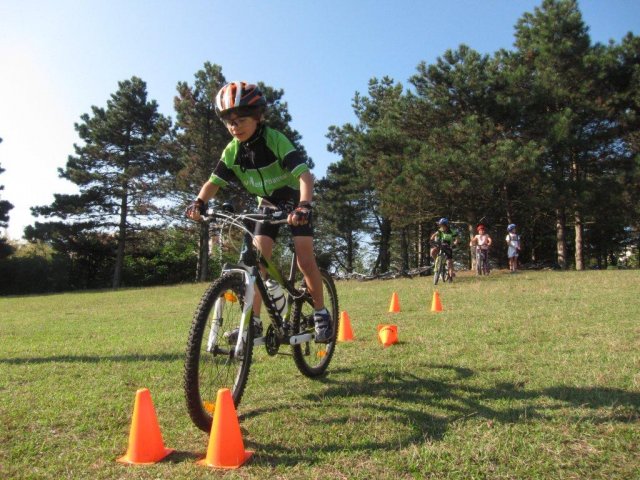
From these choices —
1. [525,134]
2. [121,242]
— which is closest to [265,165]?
[525,134]

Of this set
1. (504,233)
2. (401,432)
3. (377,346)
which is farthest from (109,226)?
(401,432)

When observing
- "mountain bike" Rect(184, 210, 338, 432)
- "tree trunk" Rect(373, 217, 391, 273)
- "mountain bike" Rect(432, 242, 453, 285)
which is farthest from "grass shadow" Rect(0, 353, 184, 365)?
"tree trunk" Rect(373, 217, 391, 273)

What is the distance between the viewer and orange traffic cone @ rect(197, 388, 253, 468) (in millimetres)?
2699

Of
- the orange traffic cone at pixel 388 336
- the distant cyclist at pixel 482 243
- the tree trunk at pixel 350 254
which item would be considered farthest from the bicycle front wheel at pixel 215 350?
the tree trunk at pixel 350 254

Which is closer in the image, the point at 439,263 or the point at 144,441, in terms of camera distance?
the point at 144,441

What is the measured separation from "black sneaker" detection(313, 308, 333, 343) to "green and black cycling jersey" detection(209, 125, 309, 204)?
100 cm

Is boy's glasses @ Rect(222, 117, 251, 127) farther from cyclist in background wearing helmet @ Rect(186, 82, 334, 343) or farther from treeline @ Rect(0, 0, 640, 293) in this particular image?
treeline @ Rect(0, 0, 640, 293)

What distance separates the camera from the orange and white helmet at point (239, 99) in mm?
3580

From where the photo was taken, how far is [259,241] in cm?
388

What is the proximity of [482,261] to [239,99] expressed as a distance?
18718mm

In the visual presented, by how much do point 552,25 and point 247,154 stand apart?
1061 inches

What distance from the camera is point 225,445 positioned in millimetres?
2727

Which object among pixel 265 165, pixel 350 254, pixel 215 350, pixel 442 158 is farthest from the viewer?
pixel 350 254

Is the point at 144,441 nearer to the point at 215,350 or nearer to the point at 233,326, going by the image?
the point at 215,350
